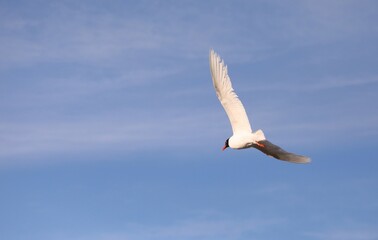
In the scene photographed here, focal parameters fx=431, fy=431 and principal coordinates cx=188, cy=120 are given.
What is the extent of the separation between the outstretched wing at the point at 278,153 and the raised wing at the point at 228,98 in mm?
1365

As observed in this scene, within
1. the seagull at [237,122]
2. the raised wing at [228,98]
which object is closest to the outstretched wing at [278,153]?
the seagull at [237,122]

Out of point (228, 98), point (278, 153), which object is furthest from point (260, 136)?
point (228, 98)

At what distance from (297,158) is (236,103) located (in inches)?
183

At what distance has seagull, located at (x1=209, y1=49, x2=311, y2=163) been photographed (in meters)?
23.9

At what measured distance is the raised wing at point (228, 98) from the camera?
2408cm

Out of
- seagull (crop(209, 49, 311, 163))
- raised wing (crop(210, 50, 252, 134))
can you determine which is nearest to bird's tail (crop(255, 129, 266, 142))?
seagull (crop(209, 49, 311, 163))

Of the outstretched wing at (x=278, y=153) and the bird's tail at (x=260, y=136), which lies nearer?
the outstretched wing at (x=278, y=153)

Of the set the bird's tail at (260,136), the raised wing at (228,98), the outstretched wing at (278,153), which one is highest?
the raised wing at (228,98)

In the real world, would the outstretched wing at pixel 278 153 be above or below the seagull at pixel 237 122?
below

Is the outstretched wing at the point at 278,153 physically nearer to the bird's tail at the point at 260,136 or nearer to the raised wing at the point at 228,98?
the bird's tail at the point at 260,136

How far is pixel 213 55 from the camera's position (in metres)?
23.8

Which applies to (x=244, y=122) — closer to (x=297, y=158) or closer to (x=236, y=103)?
(x=236, y=103)

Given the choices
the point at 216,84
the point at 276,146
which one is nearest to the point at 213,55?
the point at 216,84

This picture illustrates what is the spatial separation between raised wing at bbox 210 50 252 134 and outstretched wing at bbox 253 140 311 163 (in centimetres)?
137
